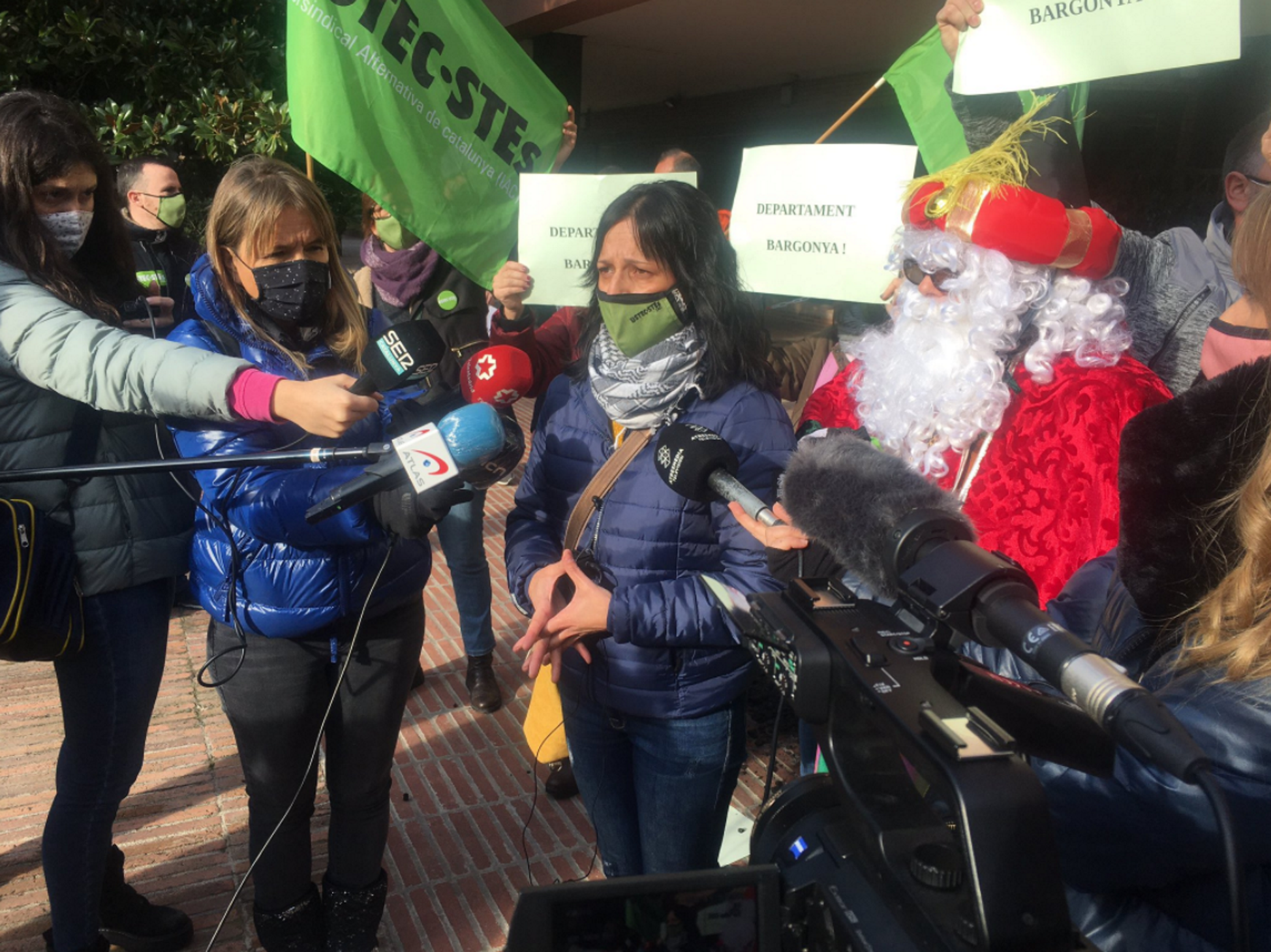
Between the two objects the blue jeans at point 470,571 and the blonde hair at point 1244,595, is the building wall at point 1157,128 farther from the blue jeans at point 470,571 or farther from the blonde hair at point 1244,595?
the blonde hair at point 1244,595

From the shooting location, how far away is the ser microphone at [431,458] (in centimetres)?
155

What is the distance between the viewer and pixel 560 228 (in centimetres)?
329

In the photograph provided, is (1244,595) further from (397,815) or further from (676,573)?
(397,815)

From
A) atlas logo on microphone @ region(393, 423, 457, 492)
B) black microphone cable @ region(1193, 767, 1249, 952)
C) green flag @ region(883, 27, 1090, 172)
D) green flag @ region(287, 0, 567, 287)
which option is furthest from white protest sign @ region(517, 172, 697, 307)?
black microphone cable @ region(1193, 767, 1249, 952)

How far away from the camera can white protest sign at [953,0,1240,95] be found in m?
2.11

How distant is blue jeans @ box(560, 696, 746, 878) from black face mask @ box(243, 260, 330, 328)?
1177 mm

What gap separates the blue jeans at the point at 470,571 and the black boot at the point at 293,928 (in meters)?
1.62

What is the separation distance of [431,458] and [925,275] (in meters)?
1.42

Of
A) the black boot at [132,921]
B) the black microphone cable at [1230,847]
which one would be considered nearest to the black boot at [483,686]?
the black boot at [132,921]

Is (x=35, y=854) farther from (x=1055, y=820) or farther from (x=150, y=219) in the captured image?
(x=1055, y=820)

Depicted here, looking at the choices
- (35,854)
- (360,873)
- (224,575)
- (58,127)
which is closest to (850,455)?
(224,575)

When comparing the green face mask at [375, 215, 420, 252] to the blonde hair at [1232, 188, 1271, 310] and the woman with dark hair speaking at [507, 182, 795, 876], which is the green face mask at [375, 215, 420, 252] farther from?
the blonde hair at [1232, 188, 1271, 310]

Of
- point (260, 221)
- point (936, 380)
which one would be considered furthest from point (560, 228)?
point (936, 380)

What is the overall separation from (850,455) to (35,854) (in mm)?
3265
